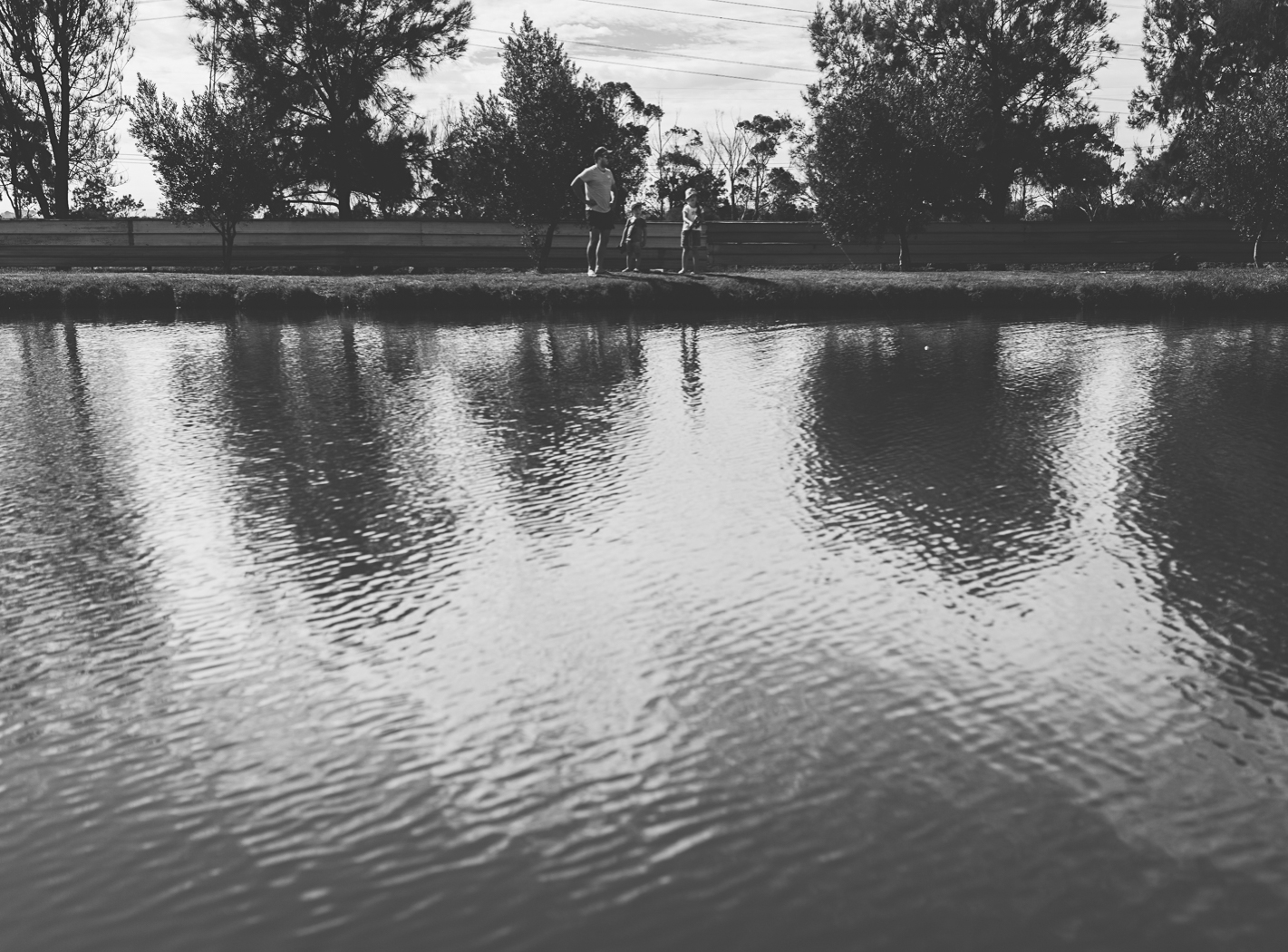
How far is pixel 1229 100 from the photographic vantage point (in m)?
28.3

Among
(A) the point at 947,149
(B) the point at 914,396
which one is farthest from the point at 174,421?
(A) the point at 947,149

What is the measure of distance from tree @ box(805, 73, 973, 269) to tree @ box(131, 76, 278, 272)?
11.2 metres

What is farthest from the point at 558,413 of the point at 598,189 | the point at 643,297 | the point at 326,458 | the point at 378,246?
the point at 378,246

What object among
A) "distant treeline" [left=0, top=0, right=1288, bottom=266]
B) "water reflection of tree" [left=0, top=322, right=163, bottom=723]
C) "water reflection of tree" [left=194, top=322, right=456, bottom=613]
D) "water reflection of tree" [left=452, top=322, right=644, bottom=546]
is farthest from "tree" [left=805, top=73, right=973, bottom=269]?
"water reflection of tree" [left=0, top=322, right=163, bottom=723]

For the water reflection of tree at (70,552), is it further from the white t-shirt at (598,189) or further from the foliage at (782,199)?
the foliage at (782,199)

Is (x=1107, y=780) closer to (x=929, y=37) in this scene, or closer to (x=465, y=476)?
(x=465, y=476)

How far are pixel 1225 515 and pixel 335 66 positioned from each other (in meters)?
29.1

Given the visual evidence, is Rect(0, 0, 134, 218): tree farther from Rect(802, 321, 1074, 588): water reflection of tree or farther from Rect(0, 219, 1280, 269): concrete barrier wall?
Rect(802, 321, 1074, 588): water reflection of tree

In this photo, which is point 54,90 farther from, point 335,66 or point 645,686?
point 645,686

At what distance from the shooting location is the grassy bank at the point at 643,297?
17984 millimetres

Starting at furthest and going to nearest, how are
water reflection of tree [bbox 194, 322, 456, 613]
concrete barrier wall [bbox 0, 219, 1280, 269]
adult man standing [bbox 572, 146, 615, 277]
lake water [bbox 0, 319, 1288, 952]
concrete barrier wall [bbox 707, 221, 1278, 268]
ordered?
concrete barrier wall [bbox 707, 221, 1278, 268], concrete barrier wall [bbox 0, 219, 1280, 269], adult man standing [bbox 572, 146, 615, 277], water reflection of tree [bbox 194, 322, 456, 613], lake water [bbox 0, 319, 1288, 952]

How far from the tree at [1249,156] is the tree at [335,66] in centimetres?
1820

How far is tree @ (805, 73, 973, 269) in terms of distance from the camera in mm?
24672

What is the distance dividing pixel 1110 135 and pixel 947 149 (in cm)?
1415
